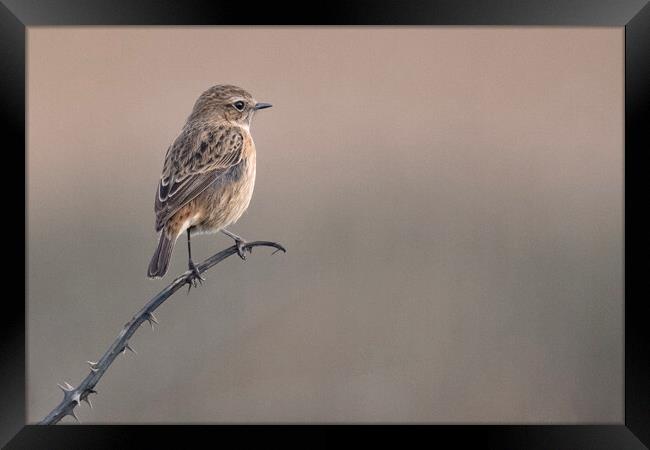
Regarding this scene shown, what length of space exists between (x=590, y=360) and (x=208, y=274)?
2.04 m

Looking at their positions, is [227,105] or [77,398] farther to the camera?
[227,105]

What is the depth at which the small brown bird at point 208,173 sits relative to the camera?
3.84 m

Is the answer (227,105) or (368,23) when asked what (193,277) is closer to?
(227,105)

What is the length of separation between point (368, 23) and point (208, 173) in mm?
1124

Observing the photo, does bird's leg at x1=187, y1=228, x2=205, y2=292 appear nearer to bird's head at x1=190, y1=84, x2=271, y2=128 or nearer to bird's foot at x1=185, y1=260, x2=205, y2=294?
bird's foot at x1=185, y1=260, x2=205, y2=294

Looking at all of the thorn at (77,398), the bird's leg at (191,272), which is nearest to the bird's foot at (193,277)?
the bird's leg at (191,272)

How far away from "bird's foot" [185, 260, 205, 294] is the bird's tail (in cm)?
12

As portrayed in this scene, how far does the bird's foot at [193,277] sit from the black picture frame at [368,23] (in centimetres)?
73

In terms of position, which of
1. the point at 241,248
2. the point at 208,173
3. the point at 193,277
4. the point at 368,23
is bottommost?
the point at 193,277

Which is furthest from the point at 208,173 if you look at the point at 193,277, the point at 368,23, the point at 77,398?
the point at 77,398

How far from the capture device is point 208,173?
408 centimetres

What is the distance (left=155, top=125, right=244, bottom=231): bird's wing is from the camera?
3.86 m

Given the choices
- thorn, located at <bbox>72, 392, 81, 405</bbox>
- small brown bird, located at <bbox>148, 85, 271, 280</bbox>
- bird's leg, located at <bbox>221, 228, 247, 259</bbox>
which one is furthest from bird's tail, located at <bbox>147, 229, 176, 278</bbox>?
thorn, located at <bbox>72, 392, 81, 405</bbox>

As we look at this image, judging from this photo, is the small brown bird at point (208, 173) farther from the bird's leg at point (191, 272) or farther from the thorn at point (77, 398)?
the thorn at point (77, 398)
